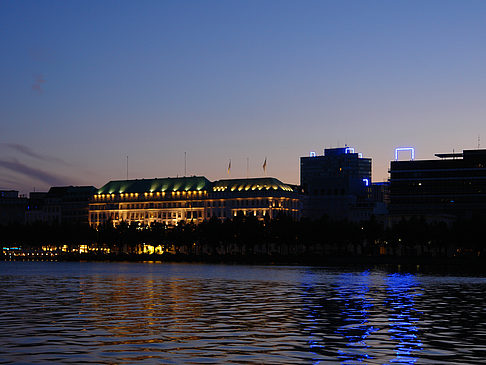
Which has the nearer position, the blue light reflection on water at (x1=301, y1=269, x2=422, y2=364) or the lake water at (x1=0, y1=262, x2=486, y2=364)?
the lake water at (x1=0, y1=262, x2=486, y2=364)

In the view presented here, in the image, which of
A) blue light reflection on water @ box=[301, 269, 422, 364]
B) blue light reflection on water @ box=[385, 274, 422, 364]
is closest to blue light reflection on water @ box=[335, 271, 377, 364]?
blue light reflection on water @ box=[301, 269, 422, 364]

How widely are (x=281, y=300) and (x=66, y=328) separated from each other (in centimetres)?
2950

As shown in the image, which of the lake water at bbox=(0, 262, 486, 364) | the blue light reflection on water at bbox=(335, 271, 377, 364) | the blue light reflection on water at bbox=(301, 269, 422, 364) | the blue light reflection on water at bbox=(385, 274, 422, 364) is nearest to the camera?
the lake water at bbox=(0, 262, 486, 364)

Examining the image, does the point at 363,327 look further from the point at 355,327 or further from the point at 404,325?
the point at 404,325

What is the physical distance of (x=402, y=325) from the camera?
52.6 m

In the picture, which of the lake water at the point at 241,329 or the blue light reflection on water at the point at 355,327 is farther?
the blue light reflection on water at the point at 355,327

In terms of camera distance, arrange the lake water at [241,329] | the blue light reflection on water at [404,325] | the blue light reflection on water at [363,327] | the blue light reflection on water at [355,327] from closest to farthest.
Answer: the lake water at [241,329] < the blue light reflection on water at [355,327] < the blue light reflection on water at [363,327] < the blue light reflection on water at [404,325]

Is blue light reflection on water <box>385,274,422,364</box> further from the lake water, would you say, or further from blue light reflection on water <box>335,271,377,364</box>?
blue light reflection on water <box>335,271,377,364</box>

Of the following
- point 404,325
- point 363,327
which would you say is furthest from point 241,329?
point 404,325

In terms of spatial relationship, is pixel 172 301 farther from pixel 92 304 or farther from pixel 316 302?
pixel 316 302

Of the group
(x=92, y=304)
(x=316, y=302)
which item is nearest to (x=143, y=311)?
(x=92, y=304)

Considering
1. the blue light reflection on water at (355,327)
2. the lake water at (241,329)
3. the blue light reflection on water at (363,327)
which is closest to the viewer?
the lake water at (241,329)

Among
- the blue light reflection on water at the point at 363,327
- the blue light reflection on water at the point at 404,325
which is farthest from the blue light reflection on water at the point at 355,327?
the blue light reflection on water at the point at 404,325

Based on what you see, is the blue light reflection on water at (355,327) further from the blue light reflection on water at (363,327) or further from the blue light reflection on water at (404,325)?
the blue light reflection on water at (404,325)
